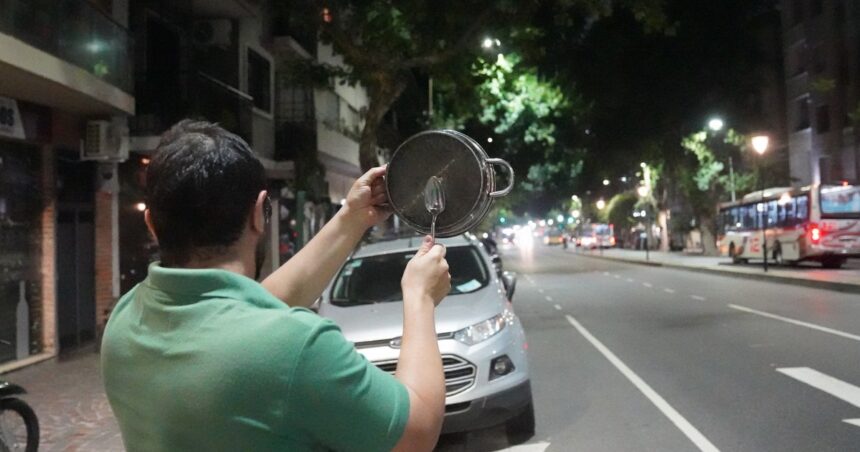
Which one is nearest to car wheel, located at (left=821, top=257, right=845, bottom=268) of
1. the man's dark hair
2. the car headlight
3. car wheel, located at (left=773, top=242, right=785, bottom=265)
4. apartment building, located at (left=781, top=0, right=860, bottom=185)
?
car wheel, located at (left=773, top=242, right=785, bottom=265)

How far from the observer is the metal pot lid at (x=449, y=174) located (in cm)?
219

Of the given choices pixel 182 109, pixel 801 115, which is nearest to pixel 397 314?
pixel 182 109

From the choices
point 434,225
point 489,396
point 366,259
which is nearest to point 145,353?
point 434,225

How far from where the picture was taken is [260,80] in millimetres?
20516

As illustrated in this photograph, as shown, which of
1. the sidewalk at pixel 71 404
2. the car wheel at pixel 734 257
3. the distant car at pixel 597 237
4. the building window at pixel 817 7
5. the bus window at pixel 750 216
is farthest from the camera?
the distant car at pixel 597 237

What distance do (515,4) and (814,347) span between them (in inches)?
305

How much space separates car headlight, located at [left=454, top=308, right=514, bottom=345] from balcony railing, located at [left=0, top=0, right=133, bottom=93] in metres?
6.43

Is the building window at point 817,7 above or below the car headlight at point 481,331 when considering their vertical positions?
above

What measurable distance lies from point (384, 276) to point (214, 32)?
1178cm

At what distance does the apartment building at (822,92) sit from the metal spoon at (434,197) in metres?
37.0

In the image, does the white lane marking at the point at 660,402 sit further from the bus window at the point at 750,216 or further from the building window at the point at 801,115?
the building window at the point at 801,115

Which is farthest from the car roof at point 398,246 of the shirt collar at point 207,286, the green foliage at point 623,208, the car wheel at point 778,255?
the green foliage at point 623,208

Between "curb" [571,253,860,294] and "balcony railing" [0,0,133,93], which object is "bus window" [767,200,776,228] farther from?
"balcony railing" [0,0,133,93]

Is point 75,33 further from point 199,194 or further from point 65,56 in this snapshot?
point 199,194
